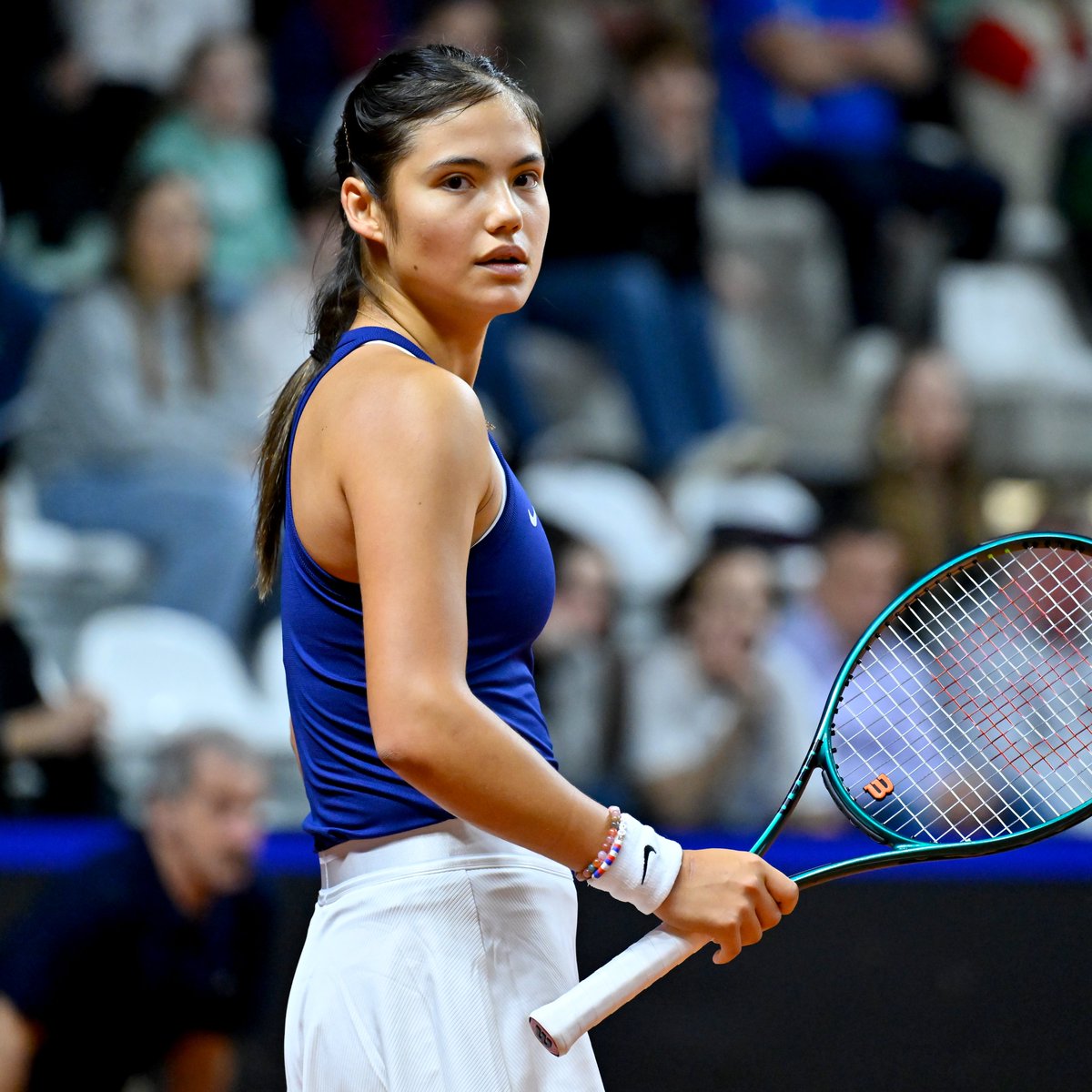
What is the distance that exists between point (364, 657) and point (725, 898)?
37cm

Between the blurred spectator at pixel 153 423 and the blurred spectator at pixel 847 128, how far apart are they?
210 centimetres

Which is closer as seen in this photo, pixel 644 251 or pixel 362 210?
pixel 362 210

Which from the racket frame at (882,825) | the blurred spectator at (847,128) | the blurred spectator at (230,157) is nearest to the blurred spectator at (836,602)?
the blurred spectator at (847,128)

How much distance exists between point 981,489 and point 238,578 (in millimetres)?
2105

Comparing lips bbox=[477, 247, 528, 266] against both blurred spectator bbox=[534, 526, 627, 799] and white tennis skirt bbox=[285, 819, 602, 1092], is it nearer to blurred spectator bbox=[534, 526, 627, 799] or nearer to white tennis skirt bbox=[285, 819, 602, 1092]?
white tennis skirt bbox=[285, 819, 602, 1092]

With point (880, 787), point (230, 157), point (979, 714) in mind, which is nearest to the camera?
point (880, 787)

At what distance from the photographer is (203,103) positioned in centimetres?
480

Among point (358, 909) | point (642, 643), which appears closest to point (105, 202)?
point (642, 643)

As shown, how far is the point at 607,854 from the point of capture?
4.81 ft

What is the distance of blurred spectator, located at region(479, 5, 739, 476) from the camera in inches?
202

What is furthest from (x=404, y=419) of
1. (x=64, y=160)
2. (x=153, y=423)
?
(x=64, y=160)

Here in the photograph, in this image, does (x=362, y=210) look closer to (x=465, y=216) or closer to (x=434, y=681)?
(x=465, y=216)

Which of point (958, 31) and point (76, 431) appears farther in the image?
point (958, 31)

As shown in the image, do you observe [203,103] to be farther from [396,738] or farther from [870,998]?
[396,738]
